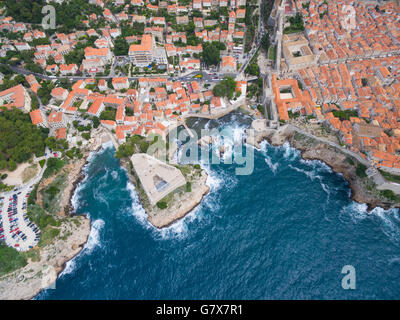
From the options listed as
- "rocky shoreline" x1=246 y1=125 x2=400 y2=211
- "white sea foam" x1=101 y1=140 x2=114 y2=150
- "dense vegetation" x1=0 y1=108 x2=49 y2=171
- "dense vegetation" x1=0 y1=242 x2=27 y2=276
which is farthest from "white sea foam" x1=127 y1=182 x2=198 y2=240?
"dense vegetation" x1=0 y1=108 x2=49 y2=171

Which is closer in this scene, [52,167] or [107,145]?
[52,167]

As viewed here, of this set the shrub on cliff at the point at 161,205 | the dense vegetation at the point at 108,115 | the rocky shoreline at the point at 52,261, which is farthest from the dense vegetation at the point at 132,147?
the rocky shoreline at the point at 52,261

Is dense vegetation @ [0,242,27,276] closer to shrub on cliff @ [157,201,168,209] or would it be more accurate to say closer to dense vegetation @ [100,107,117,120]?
shrub on cliff @ [157,201,168,209]

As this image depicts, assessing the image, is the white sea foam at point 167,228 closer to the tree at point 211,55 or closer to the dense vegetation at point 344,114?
the dense vegetation at point 344,114

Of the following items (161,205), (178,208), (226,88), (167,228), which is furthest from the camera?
(226,88)

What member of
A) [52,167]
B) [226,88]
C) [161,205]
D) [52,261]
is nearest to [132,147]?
[161,205]

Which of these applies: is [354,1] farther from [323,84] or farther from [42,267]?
[42,267]

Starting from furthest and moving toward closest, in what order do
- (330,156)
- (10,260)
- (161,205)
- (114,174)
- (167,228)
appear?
(114,174), (330,156), (161,205), (167,228), (10,260)

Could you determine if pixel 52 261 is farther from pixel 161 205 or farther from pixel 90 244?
pixel 161 205
